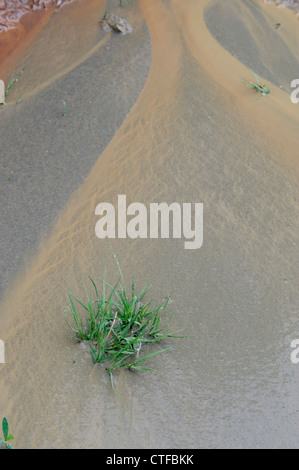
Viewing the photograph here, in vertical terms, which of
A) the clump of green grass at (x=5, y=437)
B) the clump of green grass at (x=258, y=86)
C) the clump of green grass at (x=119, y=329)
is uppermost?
the clump of green grass at (x=258, y=86)

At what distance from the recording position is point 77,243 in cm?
220

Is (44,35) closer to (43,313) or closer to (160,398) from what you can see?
(43,313)

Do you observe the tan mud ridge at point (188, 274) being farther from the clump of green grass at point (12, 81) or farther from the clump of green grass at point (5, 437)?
the clump of green grass at point (12, 81)

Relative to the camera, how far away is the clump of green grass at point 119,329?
69.8 inches

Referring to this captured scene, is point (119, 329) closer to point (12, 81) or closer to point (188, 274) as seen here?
point (188, 274)

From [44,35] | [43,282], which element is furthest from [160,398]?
[44,35]

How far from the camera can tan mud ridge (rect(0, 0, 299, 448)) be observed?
5.46ft

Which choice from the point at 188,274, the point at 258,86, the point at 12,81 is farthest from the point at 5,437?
the point at 258,86

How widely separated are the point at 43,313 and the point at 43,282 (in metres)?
0.17

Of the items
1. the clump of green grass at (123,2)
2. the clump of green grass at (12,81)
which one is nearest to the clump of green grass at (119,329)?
the clump of green grass at (12,81)

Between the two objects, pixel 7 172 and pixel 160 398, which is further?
pixel 7 172

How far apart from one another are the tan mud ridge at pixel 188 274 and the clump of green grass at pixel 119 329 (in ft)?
0.18

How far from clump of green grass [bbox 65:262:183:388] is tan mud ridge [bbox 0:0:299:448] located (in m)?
0.06
